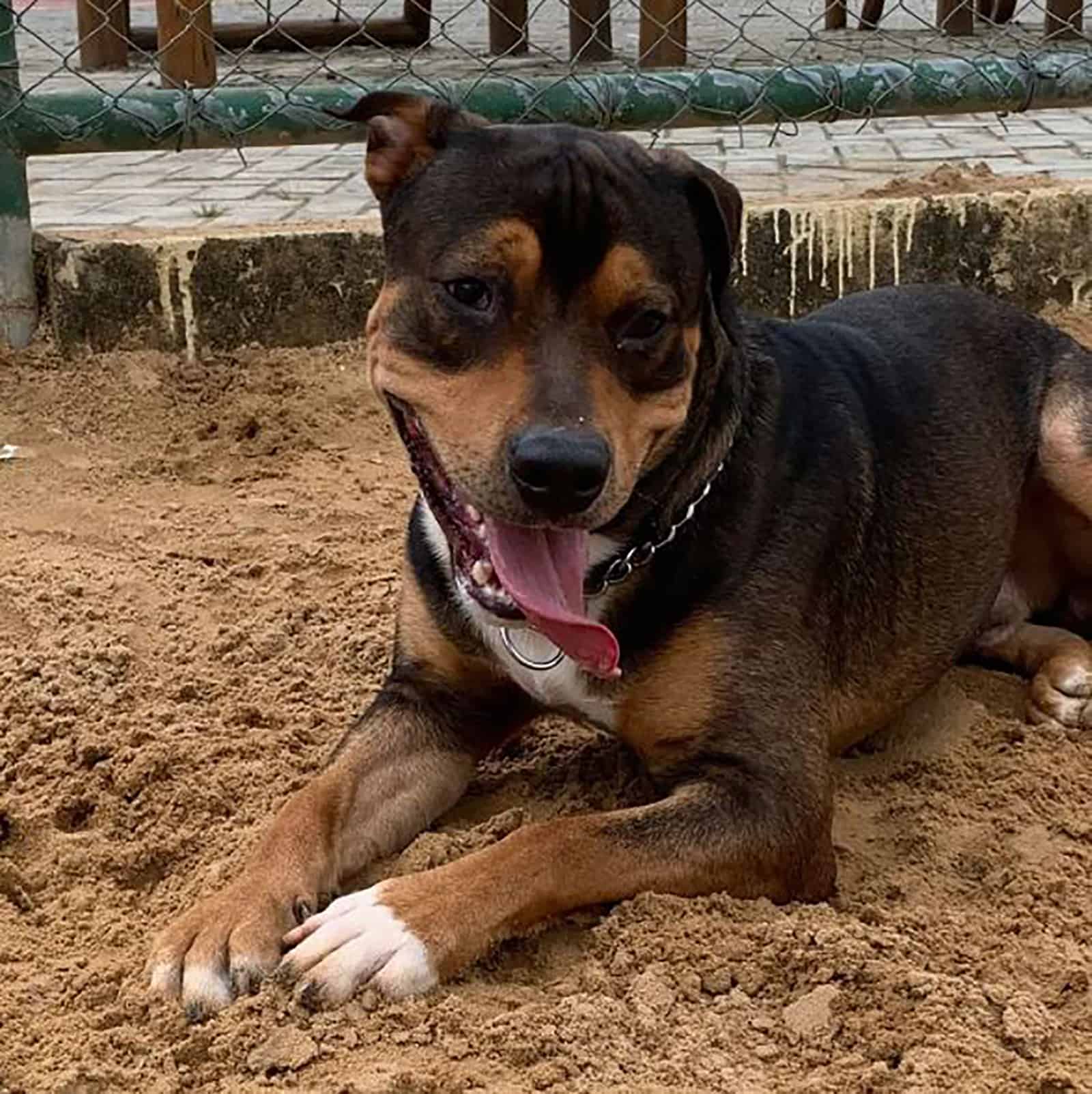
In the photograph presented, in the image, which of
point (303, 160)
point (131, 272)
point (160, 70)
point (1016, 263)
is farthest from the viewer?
point (303, 160)

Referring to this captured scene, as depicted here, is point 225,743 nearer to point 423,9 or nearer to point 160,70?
point 160,70

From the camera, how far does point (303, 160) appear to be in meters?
9.34

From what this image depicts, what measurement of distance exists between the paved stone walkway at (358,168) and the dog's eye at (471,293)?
3.63 metres

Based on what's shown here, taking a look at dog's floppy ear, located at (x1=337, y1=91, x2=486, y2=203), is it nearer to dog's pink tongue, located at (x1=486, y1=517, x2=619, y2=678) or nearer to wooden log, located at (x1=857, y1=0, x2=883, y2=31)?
dog's pink tongue, located at (x1=486, y1=517, x2=619, y2=678)

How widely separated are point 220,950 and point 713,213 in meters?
1.83

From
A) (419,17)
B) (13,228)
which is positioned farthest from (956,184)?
(419,17)

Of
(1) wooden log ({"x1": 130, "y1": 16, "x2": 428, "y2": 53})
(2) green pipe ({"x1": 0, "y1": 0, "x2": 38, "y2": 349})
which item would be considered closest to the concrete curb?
(2) green pipe ({"x1": 0, "y1": 0, "x2": 38, "y2": 349})

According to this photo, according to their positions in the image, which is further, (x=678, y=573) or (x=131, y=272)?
(x=131, y=272)

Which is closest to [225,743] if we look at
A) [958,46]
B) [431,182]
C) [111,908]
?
[111,908]

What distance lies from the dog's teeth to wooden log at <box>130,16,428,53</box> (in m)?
9.43

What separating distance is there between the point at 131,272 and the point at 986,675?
3.46 m

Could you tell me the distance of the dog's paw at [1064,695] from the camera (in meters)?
4.62

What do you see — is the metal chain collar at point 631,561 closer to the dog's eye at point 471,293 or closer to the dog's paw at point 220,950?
the dog's eye at point 471,293

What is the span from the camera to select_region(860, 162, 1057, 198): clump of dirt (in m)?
7.27
